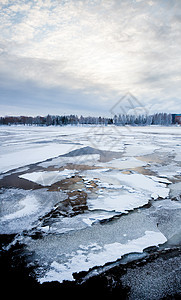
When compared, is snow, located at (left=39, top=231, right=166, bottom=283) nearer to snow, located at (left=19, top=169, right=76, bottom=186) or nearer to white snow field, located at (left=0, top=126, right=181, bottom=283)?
white snow field, located at (left=0, top=126, right=181, bottom=283)

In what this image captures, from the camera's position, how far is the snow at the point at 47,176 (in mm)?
4988

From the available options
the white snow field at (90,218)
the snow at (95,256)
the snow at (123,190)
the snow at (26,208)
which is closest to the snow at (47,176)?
the white snow field at (90,218)

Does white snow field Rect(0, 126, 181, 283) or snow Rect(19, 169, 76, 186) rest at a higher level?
snow Rect(19, 169, 76, 186)

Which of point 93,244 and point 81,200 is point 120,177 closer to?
point 81,200

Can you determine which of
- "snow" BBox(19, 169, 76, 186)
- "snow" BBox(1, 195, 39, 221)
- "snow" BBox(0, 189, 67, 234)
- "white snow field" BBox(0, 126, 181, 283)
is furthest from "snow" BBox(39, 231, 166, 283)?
"snow" BBox(19, 169, 76, 186)

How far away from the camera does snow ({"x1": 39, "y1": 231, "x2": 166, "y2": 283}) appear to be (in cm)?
197

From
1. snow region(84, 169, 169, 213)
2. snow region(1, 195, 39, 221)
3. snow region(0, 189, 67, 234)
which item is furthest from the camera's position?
snow region(84, 169, 169, 213)

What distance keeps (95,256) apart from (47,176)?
11.8ft

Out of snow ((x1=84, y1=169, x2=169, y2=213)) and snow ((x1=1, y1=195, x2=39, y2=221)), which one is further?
snow ((x1=84, y1=169, x2=169, y2=213))

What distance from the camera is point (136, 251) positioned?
230 centimetres

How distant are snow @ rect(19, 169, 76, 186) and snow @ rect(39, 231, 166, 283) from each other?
9.14 feet

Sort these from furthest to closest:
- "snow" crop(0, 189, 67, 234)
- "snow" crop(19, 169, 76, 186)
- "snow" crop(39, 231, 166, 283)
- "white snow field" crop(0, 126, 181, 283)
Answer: "snow" crop(19, 169, 76, 186) → "snow" crop(0, 189, 67, 234) → "white snow field" crop(0, 126, 181, 283) → "snow" crop(39, 231, 166, 283)

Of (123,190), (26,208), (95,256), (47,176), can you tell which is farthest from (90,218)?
(47,176)

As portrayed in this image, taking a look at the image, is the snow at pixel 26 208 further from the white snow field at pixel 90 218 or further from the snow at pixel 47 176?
the snow at pixel 47 176
